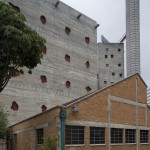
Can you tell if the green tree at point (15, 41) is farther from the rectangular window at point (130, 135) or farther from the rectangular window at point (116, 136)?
the rectangular window at point (130, 135)

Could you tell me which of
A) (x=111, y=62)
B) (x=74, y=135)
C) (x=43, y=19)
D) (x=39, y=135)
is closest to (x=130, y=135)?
(x=74, y=135)

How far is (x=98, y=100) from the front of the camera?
17.8 metres

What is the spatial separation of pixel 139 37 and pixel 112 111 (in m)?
40.7

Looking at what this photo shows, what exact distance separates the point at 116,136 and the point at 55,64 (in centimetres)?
1880

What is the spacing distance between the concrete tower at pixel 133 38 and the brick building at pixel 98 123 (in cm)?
3254

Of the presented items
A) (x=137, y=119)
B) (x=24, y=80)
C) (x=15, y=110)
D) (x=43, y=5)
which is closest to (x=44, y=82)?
(x=24, y=80)

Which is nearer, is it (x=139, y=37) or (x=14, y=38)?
(x=14, y=38)

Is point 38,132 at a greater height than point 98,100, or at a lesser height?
lesser

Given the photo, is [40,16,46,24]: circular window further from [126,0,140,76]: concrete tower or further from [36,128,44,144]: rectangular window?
[126,0,140,76]: concrete tower

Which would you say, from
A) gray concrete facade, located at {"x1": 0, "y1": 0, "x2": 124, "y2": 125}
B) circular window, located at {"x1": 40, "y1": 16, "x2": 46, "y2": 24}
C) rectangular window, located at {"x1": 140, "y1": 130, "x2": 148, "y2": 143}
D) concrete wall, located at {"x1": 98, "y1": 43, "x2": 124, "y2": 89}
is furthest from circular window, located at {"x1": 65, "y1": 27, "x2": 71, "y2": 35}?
concrete wall, located at {"x1": 98, "y1": 43, "x2": 124, "y2": 89}

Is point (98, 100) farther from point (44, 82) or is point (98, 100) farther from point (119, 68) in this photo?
point (119, 68)

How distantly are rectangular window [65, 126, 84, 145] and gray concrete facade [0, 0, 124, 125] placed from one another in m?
15.4

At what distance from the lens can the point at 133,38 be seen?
180 ft

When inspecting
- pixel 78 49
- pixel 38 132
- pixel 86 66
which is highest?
pixel 78 49
